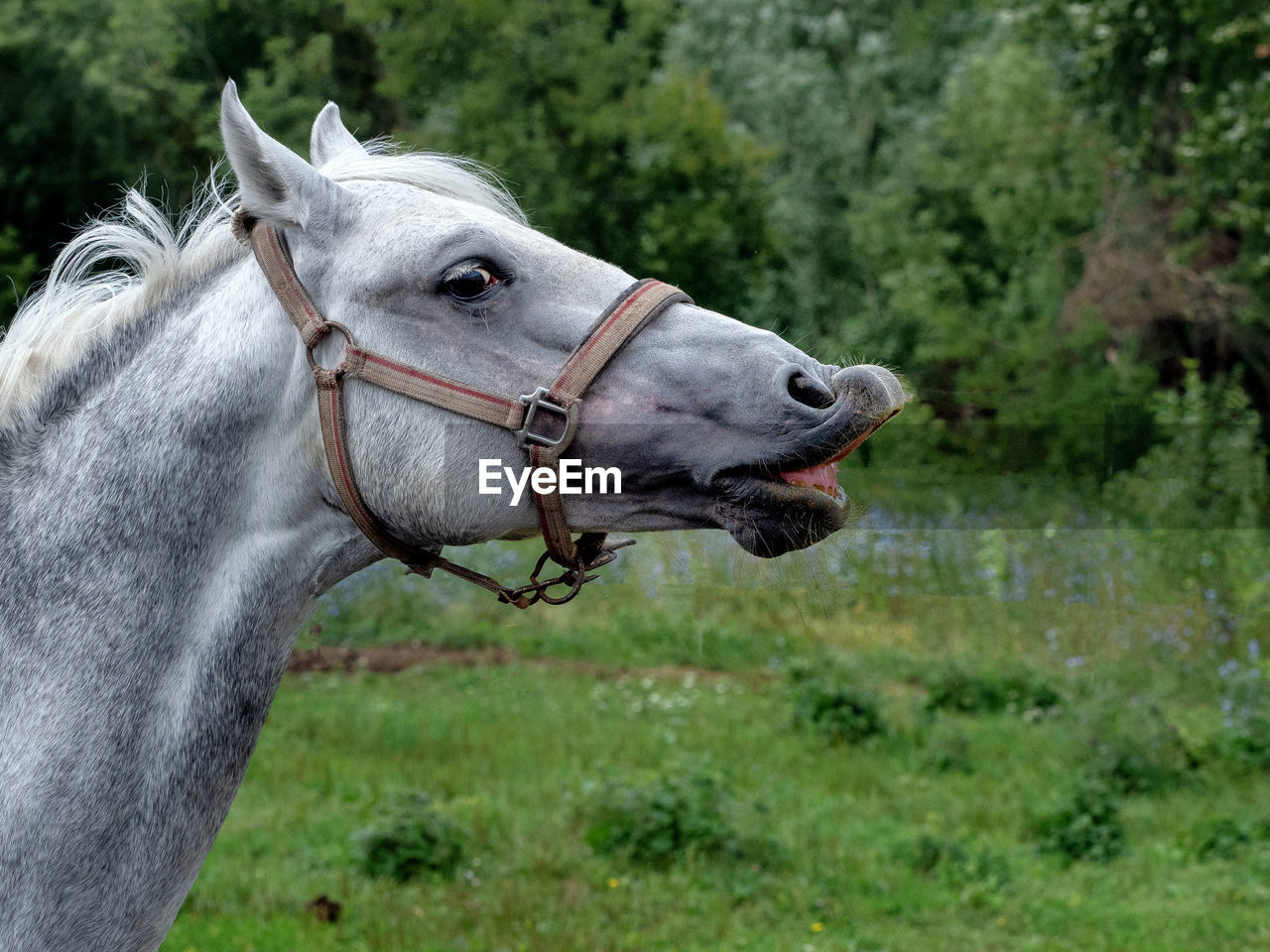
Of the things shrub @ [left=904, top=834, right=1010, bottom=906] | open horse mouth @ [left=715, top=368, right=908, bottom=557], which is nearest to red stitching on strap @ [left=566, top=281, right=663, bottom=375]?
open horse mouth @ [left=715, top=368, right=908, bottom=557]

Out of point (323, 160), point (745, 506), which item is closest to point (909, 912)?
point (745, 506)

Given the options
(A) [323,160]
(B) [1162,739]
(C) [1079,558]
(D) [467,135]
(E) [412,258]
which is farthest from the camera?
(D) [467,135]

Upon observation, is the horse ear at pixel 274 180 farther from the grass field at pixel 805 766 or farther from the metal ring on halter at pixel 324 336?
the grass field at pixel 805 766

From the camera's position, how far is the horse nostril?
1.64 metres

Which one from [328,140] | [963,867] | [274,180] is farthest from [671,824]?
[274,180]

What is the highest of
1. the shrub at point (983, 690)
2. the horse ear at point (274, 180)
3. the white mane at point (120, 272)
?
the horse ear at point (274, 180)

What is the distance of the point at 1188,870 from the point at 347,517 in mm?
4665

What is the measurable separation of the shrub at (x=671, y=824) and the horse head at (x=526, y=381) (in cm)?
350

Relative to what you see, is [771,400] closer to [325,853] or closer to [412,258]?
[412,258]

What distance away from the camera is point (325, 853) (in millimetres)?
5016

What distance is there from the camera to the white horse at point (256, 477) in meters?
1.65

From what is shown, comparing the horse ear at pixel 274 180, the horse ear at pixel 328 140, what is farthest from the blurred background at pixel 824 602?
the horse ear at pixel 274 180

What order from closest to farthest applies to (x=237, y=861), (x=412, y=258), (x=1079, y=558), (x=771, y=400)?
(x=771, y=400) → (x=412, y=258) → (x=1079, y=558) → (x=237, y=861)

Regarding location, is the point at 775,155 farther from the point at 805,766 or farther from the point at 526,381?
the point at 526,381
